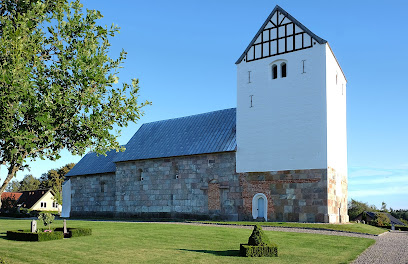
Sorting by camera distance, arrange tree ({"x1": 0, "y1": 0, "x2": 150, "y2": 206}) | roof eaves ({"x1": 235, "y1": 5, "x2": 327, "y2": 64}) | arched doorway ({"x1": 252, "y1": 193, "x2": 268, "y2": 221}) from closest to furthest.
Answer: tree ({"x1": 0, "y1": 0, "x2": 150, "y2": 206}) < roof eaves ({"x1": 235, "y1": 5, "x2": 327, "y2": 64}) < arched doorway ({"x1": 252, "y1": 193, "x2": 268, "y2": 221})

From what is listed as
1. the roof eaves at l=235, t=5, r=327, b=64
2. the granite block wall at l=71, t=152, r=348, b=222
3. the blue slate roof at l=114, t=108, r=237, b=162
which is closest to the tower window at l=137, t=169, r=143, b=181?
the granite block wall at l=71, t=152, r=348, b=222

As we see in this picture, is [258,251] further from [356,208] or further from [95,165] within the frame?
[356,208]

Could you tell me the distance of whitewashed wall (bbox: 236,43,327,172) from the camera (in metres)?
27.5

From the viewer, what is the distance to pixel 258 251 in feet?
45.7

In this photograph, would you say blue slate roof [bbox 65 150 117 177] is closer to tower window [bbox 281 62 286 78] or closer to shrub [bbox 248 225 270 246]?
tower window [bbox 281 62 286 78]

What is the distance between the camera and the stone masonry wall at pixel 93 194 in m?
38.1

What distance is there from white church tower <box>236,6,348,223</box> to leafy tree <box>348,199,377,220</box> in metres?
24.3

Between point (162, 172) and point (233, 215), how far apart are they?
7.66m

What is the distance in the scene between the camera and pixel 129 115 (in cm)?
1335

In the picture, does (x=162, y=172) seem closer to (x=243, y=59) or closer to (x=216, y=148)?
(x=216, y=148)

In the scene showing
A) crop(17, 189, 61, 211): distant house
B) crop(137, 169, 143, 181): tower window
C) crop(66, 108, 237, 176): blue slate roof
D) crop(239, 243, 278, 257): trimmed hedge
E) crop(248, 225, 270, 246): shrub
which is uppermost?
crop(66, 108, 237, 176): blue slate roof

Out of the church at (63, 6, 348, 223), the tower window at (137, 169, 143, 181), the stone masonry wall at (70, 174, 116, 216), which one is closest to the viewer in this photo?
the church at (63, 6, 348, 223)

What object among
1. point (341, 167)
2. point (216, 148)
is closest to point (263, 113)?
point (216, 148)

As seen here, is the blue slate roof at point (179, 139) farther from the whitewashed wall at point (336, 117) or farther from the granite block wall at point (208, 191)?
the whitewashed wall at point (336, 117)
